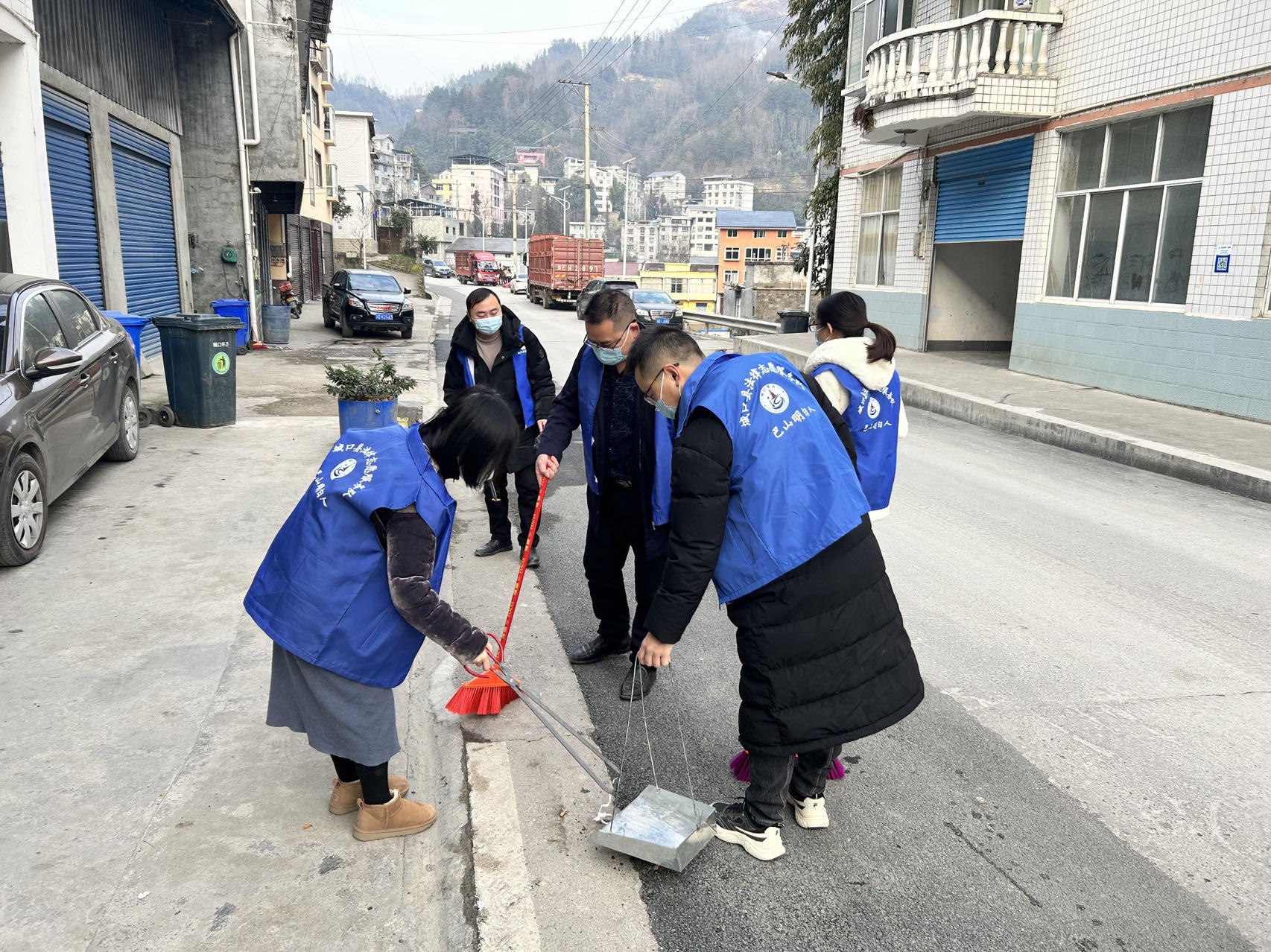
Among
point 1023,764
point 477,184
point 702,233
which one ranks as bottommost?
point 1023,764

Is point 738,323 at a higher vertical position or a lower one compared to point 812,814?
higher

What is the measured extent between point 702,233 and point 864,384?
152m

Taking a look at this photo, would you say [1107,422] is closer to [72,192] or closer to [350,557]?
[350,557]

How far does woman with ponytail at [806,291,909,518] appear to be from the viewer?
4.14 m

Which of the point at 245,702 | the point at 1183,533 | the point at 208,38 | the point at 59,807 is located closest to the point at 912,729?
the point at 245,702

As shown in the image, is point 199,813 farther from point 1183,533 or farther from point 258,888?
point 1183,533

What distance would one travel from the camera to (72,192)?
37.3ft

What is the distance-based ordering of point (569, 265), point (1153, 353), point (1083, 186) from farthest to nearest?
1. point (569, 265)
2. point (1083, 186)
3. point (1153, 353)

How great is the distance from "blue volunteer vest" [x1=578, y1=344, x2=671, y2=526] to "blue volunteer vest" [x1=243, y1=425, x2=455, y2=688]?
128 centimetres

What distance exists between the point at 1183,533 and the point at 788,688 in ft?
18.2

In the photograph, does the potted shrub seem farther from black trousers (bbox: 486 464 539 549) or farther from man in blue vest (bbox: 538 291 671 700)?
man in blue vest (bbox: 538 291 671 700)

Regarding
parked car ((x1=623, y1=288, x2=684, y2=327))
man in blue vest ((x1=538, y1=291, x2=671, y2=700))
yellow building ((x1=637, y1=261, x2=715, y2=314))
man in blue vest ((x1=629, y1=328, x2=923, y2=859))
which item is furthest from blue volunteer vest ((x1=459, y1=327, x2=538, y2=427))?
yellow building ((x1=637, y1=261, x2=715, y2=314))

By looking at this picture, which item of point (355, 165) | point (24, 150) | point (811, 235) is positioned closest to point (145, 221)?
point (24, 150)

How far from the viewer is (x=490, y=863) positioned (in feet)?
9.57
